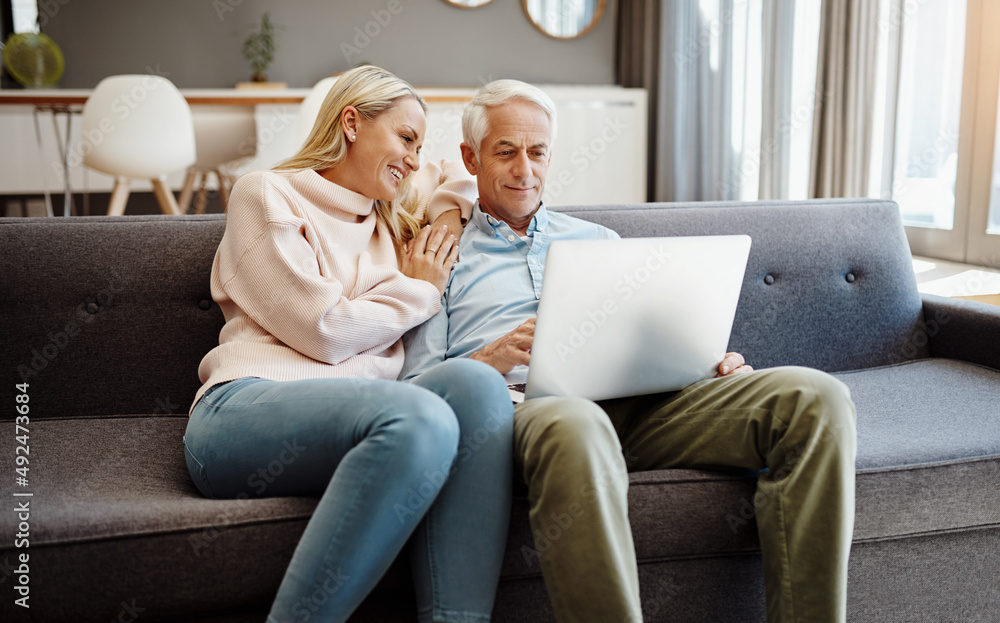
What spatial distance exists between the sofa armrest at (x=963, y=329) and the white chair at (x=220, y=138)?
10.7 ft

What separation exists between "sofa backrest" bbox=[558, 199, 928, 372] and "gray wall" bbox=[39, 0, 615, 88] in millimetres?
3679

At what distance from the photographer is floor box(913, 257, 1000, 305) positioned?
1.98m

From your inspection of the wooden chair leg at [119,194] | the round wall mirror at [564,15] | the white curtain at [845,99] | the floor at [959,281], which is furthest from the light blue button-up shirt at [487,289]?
the round wall mirror at [564,15]

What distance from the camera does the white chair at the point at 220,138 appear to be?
3.98 meters

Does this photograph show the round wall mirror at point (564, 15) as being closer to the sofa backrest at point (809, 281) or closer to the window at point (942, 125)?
the window at point (942, 125)

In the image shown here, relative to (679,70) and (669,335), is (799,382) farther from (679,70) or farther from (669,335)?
(679,70)

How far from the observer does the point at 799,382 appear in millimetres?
1093

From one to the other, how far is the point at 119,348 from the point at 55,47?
151 inches

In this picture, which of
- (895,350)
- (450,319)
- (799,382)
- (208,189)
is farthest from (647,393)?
(208,189)

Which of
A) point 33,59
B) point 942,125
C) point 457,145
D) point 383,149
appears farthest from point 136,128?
point 942,125

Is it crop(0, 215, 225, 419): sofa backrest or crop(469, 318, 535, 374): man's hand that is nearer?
crop(469, 318, 535, 374): man's hand

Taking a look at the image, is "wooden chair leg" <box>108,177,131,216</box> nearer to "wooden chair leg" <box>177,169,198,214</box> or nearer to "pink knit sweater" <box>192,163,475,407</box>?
"wooden chair leg" <box>177,169,198,214</box>

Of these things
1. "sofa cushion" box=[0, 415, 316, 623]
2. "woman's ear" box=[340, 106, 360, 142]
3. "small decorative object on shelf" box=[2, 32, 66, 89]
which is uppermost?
"small decorative object on shelf" box=[2, 32, 66, 89]

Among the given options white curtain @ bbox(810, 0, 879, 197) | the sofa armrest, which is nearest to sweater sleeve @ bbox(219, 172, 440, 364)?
the sofa armrest
